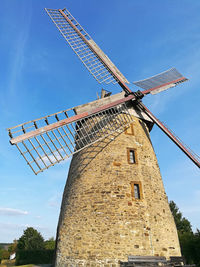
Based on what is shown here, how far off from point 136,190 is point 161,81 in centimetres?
893

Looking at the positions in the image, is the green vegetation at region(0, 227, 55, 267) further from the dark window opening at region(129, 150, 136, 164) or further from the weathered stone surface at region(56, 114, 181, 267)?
the dark window opening at region(129, 150, 136, 164)

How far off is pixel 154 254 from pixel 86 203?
3732 mm

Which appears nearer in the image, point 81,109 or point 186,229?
point 81,109

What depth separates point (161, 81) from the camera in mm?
15141

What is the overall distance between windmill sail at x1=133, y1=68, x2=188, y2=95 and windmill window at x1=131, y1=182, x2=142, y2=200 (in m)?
6.17

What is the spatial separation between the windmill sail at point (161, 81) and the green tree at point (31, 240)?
36588 millimetres

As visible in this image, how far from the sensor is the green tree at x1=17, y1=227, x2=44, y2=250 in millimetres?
37562

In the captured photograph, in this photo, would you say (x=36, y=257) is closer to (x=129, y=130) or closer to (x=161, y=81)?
(x=129, y=130)

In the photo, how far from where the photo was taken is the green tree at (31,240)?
37.6 m

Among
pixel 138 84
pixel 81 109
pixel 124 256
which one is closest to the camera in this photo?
pixel 124 256

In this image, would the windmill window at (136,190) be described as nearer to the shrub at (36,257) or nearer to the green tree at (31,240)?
the shrub at (36,257)

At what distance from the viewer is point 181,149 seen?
12352 mm

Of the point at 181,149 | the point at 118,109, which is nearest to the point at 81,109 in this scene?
the point at 118,109

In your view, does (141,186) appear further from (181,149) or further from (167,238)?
(181,149)
